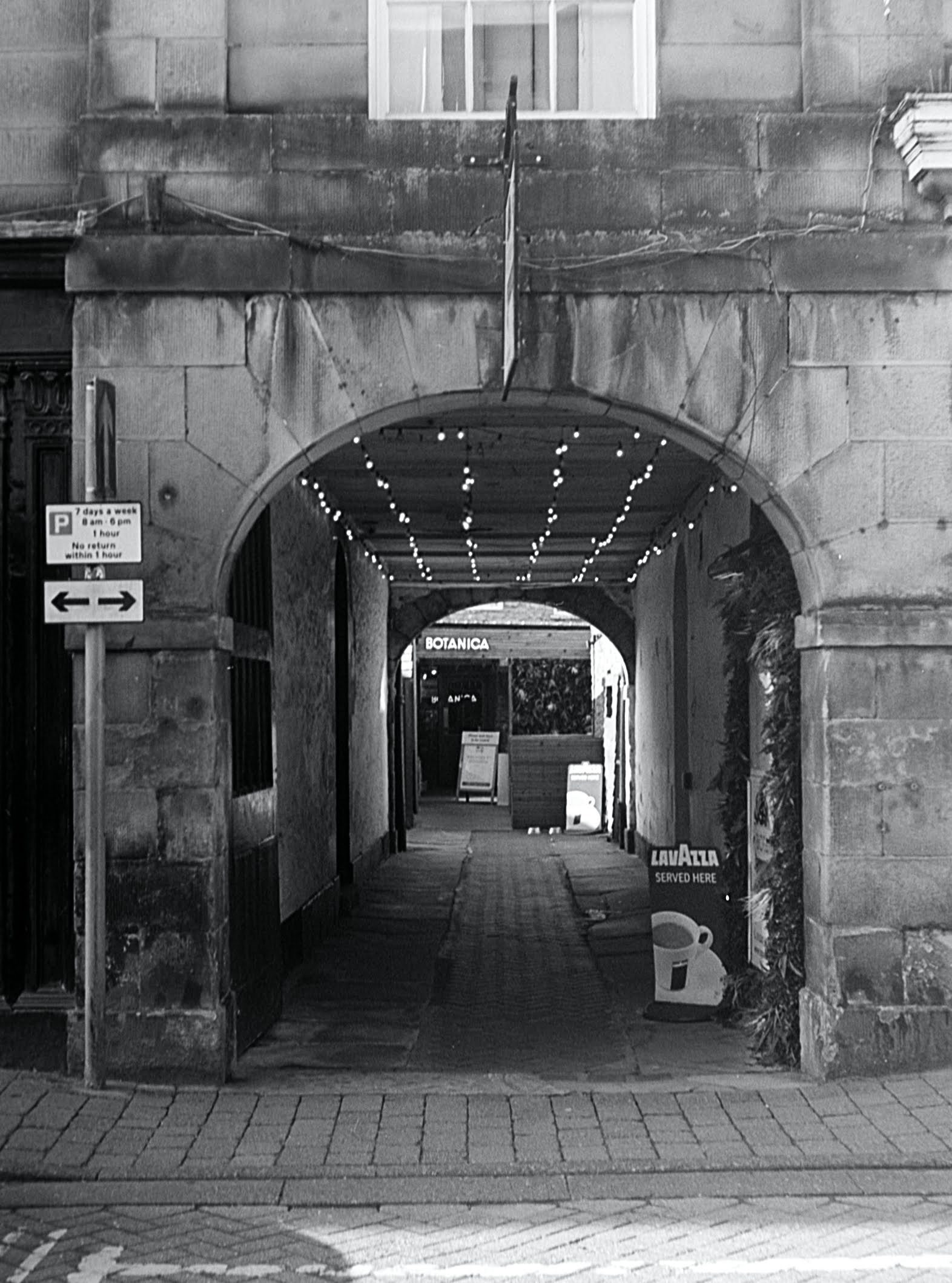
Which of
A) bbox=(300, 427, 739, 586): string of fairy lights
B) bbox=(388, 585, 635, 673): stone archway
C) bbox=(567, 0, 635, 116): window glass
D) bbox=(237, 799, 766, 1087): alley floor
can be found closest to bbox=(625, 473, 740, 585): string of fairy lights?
bbox=(300, 427, 739, 586): string of fairy lights

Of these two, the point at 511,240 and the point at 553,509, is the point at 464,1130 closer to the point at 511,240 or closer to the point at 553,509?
the point at 511,240

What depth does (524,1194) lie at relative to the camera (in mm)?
6215

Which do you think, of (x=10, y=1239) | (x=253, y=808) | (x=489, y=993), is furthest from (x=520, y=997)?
(x=10, y=1239)

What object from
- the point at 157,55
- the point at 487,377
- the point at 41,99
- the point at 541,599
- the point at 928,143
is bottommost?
the point at 541,599

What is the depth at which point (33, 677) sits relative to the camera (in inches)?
331

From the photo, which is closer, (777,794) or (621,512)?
(777,794)

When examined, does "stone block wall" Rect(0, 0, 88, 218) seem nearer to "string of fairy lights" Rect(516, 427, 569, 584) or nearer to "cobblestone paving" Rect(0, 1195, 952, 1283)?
"string of fairy lights" Rect(516, 427, 569, 584)

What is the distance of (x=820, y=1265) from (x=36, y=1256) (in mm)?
2538

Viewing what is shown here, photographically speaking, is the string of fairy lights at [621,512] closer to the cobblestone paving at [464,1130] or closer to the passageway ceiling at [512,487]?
the passageway ceiling at [512,487]

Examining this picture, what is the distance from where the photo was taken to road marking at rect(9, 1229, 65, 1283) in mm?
5270

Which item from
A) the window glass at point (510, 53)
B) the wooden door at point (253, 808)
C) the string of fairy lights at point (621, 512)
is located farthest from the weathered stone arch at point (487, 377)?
the string of fairy lights at point (621, 512)

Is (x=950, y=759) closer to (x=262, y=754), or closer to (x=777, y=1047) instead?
(x=777, y=1047)

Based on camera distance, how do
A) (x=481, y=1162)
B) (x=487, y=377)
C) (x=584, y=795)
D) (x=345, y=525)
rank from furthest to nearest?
1. (x=584, y=795)
2. (x=345, y=525)
3. (x=487, y=377)
4. (x=481, y=1162)

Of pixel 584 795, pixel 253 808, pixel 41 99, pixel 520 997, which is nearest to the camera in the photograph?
pixel 41 99
